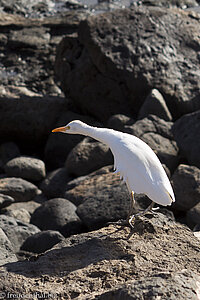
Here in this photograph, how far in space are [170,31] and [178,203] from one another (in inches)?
225

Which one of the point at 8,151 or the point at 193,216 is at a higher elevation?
the point at 193,216

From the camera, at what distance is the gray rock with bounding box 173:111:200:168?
9.59 meters

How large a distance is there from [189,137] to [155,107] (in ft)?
4.90

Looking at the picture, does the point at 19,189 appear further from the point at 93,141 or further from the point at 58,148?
the point at 58,148

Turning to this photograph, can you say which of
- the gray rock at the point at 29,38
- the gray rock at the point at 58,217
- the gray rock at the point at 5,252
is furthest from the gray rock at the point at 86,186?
the gray rock at the point at 29,38

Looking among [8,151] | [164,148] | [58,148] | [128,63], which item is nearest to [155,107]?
[128,63]

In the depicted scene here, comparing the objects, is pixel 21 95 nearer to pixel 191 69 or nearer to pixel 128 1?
pixel 191 69

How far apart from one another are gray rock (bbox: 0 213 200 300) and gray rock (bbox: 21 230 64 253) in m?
2.37

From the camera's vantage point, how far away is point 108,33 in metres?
12.0

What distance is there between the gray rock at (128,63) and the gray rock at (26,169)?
226cm

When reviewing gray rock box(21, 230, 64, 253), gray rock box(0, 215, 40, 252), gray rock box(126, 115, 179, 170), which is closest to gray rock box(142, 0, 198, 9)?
gray rock box(126, 115, 179, 170)

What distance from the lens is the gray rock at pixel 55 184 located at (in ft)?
33.6

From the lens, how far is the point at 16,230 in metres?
7.76

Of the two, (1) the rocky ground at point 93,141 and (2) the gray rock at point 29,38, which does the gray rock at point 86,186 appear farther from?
(2) the gray rock at point 29,38
